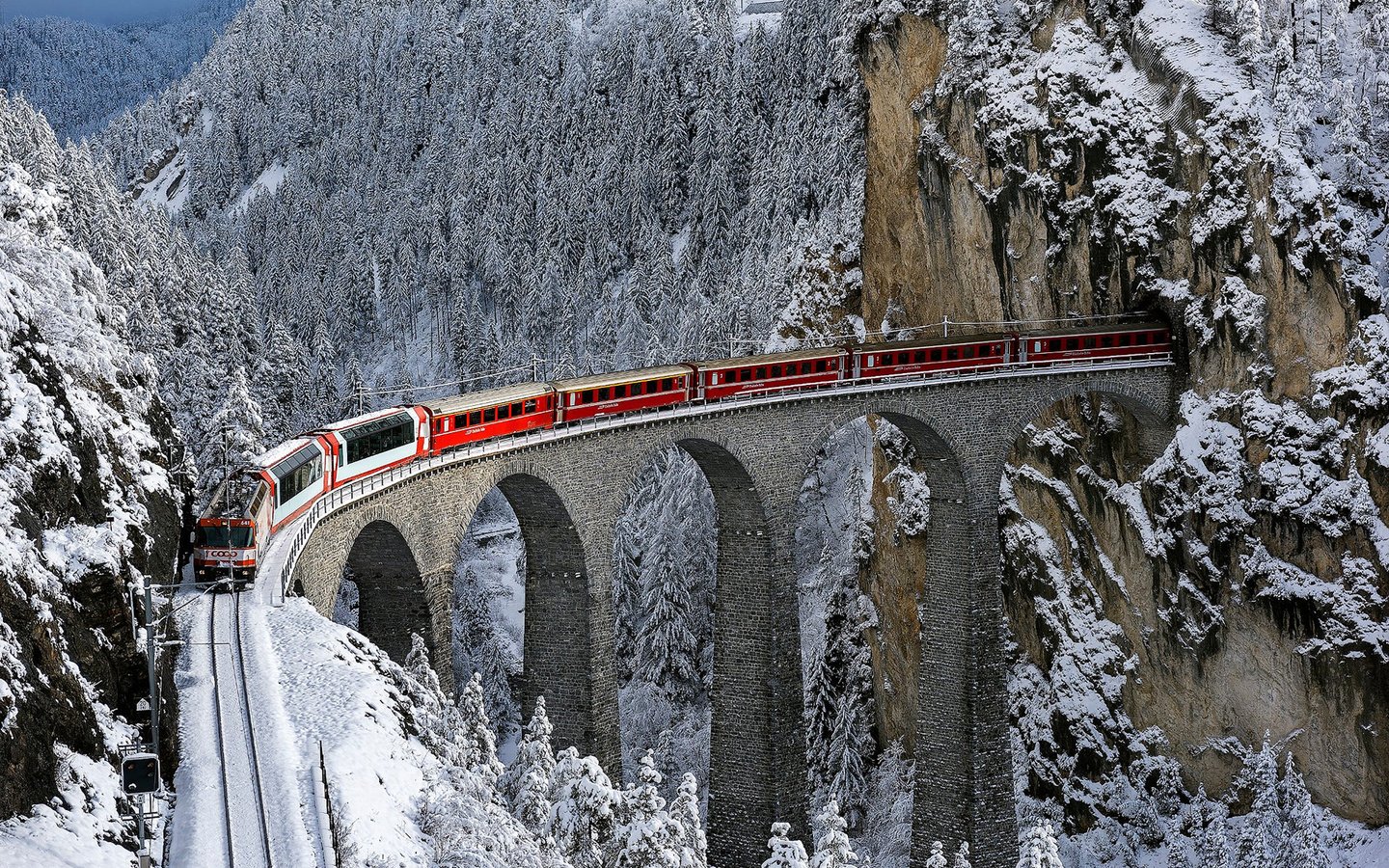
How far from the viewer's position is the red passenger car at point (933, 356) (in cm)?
5022

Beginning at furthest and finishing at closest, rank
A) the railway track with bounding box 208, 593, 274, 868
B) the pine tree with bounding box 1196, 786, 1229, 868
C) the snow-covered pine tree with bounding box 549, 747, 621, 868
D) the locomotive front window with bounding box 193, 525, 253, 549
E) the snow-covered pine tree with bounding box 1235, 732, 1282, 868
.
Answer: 1. the pine tree with bounding box 1196, 786, 1229, 868
2. the snow-covered pine tree with bounding box 1235, 732, 1282, 868
3. the locomotive front window with bounding box 193, 525, 253, 549
4. the snow-covered pine tree with bounding box 549, 747, 621, 868
5. the railway track with bounding box 208, 593, 274, 868

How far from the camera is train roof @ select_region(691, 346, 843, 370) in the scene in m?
46.2

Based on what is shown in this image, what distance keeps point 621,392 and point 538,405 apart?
135 inches

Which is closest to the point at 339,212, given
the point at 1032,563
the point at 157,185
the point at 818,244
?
the point at 157,185

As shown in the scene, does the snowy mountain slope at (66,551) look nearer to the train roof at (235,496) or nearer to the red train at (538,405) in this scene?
the train roof at (235,496)

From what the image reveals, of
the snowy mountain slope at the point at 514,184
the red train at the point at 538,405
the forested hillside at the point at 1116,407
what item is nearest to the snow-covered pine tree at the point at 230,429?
the forested hillside at the point at 1116,407

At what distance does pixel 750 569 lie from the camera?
48.7m

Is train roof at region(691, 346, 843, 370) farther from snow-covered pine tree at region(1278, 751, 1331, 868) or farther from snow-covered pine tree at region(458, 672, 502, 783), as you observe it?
snow-covered pine tree at region(1278, 751, 1331, 868)

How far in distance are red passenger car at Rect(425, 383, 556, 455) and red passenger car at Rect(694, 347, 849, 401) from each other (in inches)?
251

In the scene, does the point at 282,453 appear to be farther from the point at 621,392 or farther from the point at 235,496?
the point at 621,392

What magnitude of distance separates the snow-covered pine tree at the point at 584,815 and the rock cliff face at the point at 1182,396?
3190 cm

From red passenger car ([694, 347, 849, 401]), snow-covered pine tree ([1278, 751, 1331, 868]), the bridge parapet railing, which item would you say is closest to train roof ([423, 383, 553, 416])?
the bridge parapet railing

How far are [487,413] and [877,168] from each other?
1274 inches

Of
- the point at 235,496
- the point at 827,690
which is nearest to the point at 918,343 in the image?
the point at 827,690
